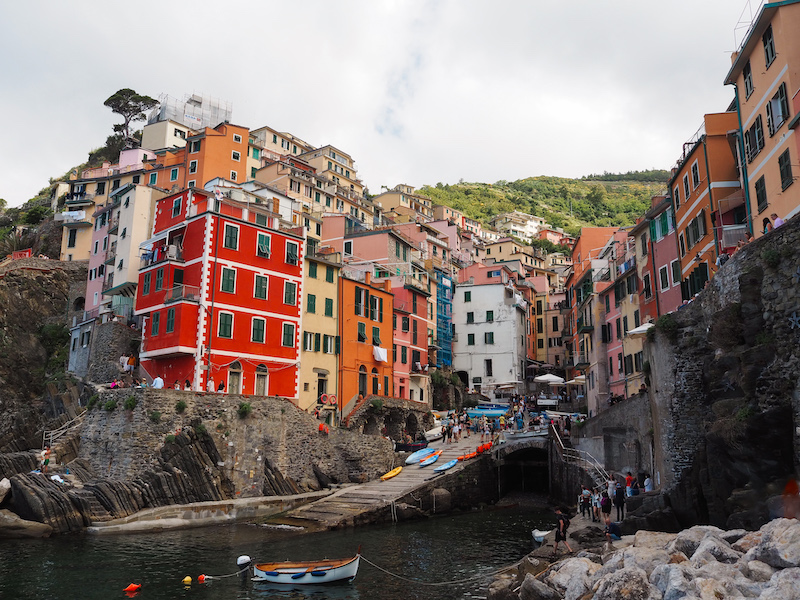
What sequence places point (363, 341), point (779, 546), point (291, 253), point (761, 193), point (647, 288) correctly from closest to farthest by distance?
point (779, 546) < point (761, 193) < point (647, 288) < point (291, 253) < point (363, 341)

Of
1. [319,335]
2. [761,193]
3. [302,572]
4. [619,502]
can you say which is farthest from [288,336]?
[761,193]

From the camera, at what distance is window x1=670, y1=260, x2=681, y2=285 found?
38456 millimetres

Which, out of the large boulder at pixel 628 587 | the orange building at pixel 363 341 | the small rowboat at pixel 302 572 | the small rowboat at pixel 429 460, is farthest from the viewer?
the orange building at pixel 363 341

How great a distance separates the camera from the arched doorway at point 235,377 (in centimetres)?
4141

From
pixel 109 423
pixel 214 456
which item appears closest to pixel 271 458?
pixel 214 456

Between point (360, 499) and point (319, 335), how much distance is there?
14.1 m

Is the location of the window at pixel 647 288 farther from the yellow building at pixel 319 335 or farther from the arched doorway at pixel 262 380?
the arched doorway at pixel 262 380

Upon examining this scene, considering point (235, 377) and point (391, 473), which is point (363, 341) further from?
point (235, 377)

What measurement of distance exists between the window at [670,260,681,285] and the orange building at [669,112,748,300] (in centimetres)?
206

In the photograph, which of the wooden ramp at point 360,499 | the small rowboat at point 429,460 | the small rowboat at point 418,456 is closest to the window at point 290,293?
the wooden ramp at point 360,499

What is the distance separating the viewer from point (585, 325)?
60188mm

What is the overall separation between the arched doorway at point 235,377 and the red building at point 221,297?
0.21ft

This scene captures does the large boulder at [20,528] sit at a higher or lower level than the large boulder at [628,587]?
lower

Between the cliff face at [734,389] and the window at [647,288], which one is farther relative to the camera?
the window at [647,288]
